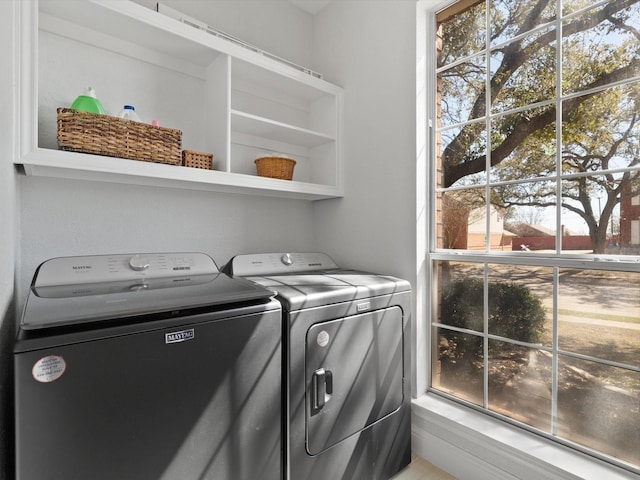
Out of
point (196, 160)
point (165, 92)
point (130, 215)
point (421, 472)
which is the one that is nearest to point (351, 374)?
point (421, 472)

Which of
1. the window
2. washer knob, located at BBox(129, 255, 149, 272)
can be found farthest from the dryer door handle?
washer knob, located at BBox(129, 255, 149, 272)

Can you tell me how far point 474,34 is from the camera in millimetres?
1715

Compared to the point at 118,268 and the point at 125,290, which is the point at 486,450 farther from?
the point at 118,268

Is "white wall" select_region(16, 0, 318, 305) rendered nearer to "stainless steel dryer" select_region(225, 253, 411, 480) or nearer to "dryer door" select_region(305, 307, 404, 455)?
"stainless steel dryer" select_region(225, 253, 411, 480)

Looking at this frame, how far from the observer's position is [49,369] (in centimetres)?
85

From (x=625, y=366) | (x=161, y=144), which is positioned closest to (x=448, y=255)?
(x=625, y=366)

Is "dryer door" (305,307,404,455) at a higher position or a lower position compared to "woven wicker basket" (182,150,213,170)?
lower

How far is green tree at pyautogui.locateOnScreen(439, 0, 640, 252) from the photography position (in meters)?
1.29

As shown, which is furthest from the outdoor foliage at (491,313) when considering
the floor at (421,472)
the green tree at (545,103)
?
the floor at (421,472)

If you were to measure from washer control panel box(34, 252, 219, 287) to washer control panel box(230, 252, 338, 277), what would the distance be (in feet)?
0.46

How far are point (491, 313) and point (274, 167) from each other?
1.35 meters

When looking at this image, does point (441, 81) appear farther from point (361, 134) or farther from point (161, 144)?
point (161, 144)

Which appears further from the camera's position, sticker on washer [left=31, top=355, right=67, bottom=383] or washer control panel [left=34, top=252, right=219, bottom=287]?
washer control panel [left=34, top=252, right=219, bottom=287]

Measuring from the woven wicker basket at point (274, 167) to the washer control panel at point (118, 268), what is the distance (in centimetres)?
58
